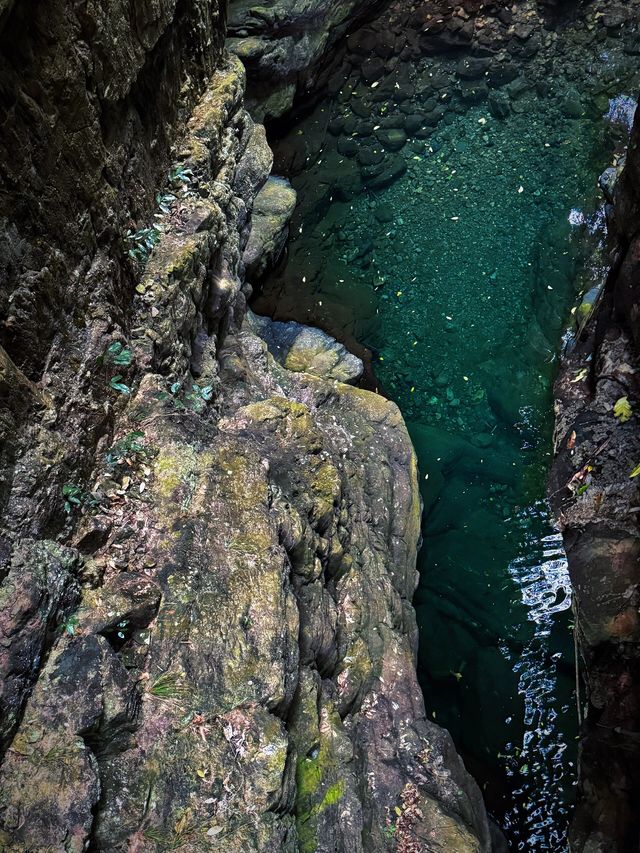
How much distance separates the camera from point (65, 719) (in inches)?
113

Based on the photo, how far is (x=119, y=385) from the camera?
161 inches

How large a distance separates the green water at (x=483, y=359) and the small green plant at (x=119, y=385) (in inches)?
149

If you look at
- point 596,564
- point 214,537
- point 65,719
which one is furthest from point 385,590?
point 65,719

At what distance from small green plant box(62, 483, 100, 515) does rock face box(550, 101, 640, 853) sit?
4.07 metres

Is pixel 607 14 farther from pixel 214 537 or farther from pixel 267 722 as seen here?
pixel 267 722

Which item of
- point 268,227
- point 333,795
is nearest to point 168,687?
point 333,795

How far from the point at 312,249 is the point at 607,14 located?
6960 millimetres

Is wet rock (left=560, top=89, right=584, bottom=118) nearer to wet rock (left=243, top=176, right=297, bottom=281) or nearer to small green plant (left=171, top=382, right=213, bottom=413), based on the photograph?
Answer: wet rock (left=243, top=176, right=297, bottom=281)

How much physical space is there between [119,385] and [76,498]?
2.90ft

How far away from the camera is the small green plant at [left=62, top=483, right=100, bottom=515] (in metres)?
3.46

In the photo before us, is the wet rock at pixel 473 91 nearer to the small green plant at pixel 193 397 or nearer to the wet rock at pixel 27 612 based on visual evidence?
the small green plant at pixel 193 397

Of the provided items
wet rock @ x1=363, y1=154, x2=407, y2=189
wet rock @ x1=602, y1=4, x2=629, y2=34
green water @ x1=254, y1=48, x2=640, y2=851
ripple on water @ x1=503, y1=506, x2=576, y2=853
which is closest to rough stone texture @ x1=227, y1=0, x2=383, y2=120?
green water @ x1=254, y1=48, x2=640, y2=851

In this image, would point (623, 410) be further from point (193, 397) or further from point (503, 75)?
point (503, 75)

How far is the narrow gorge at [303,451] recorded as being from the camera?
3.13 metres
